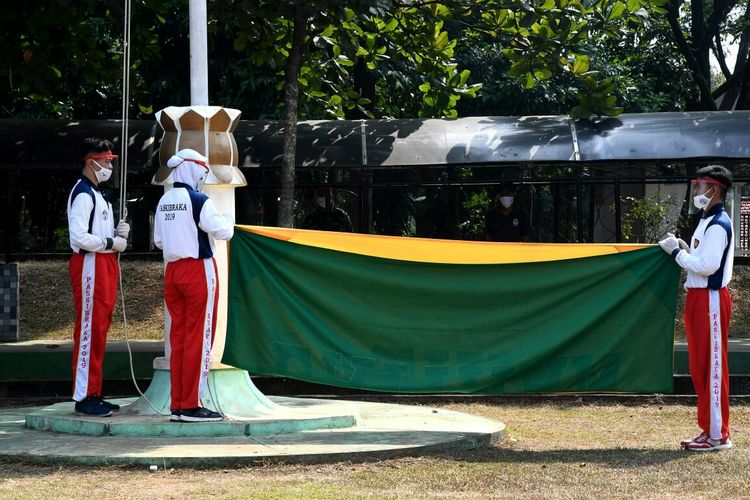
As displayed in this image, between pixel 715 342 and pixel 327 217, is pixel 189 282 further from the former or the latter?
pixel 327 217

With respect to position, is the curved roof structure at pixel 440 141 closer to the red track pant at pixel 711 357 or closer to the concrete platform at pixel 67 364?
the concrete platform at pixel 67 364

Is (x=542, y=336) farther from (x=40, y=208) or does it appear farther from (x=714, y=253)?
(x=40, y=208)

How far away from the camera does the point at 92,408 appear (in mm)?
8406

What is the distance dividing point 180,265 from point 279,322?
0.93m

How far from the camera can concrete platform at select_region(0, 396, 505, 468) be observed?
713cm

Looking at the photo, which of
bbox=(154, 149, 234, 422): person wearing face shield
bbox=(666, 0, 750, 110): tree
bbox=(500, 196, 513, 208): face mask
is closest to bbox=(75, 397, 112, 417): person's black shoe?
bbox=(154, 149, 234, 422): person wearing face shield

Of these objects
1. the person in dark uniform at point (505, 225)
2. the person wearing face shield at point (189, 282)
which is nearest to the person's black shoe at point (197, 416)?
the person wearing face shield at point (189, 282)

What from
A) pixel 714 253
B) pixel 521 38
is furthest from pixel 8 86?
pixel 714 253

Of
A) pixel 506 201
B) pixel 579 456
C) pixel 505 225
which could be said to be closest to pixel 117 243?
pixel 579 456

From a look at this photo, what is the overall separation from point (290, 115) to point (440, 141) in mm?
3352

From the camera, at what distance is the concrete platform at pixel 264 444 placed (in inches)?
281

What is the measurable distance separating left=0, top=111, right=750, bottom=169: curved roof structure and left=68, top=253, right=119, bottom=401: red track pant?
321 inches

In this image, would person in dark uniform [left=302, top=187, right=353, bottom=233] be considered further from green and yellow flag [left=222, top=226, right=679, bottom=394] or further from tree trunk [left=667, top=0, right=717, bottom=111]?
tree trunk [left=667, top=0, right=717, bottom=111]

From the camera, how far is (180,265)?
7.96 metres
